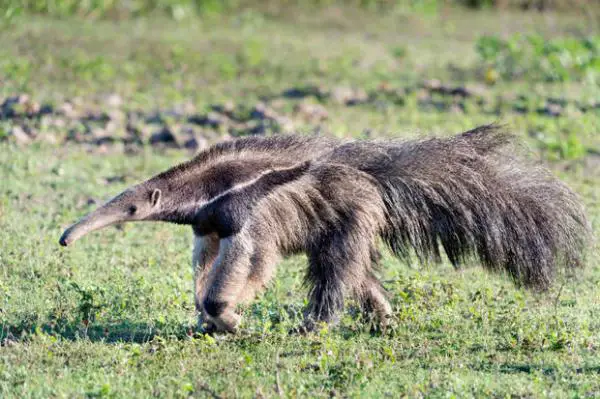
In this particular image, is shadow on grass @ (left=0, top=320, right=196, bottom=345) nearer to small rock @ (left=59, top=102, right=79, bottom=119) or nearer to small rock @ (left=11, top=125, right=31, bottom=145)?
small rock @ (left=11, top=125, right=31, bottom=145)

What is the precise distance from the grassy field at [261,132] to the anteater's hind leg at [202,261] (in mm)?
191

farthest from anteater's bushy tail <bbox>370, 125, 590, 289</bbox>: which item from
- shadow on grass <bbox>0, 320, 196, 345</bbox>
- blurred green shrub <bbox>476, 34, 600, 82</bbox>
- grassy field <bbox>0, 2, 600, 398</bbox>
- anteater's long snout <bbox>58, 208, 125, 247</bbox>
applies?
blurred green shrub <bbox>476, 34, 600, 82</bbox>

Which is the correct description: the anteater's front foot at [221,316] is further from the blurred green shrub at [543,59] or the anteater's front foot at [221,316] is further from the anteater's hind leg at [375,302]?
the blurred green shrub at [543,59]

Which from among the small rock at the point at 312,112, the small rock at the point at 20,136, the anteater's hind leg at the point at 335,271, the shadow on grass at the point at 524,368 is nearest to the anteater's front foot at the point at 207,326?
the anteater's hind leg at the point at 335,271

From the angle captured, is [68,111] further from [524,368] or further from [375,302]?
[524,368]

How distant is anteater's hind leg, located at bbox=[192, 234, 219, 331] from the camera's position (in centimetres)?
740

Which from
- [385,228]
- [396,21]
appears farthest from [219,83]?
[385,228]

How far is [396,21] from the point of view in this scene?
70.4ft

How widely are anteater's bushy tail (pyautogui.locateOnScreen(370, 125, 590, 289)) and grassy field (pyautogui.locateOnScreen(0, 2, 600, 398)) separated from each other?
1.12ft

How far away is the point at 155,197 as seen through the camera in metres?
7.30

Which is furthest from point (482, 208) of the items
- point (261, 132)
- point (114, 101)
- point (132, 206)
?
point (114, 101)

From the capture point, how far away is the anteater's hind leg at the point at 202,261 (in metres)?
7.40

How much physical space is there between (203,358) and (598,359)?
240cm

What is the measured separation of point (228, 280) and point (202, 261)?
0.52 meters
